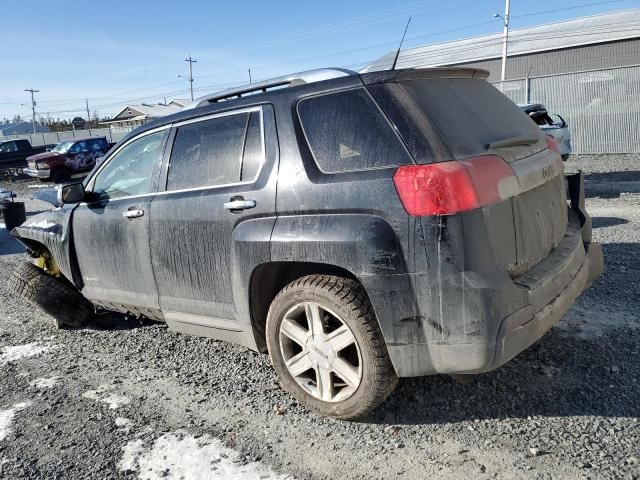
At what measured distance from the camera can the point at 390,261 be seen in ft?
8.47

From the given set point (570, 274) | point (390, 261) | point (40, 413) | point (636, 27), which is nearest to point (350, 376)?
point (390, 261)

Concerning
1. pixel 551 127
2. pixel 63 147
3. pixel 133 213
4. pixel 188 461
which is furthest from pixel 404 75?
pixel 63 147

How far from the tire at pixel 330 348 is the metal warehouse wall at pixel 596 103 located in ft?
56.9

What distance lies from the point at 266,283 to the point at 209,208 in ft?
2.04

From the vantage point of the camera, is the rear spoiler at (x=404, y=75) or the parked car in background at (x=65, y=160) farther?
the parked car in background at (x=65, y=160)

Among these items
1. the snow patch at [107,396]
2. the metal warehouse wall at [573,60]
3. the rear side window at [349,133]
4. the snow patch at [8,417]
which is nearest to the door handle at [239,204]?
the rear side window at [349,133]

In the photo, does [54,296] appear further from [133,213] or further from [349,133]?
[349,133]

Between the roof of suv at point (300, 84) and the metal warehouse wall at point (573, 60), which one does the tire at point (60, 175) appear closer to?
the roof of suv at point (300, 84)

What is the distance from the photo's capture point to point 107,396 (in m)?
3.59

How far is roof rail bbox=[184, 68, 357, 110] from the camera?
315cm

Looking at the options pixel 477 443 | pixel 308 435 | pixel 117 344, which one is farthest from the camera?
pixel 117 344

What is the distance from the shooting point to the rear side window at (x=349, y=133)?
106 inches

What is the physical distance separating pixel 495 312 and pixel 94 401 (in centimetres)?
265

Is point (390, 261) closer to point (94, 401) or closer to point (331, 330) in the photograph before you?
point (331, 330)
